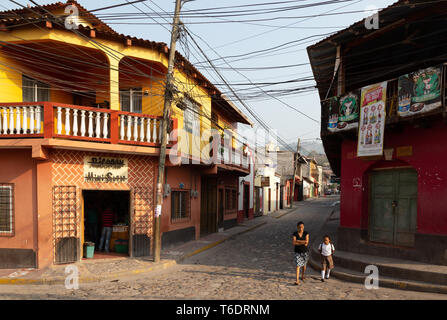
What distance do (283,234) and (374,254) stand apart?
321 inches

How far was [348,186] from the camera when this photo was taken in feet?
34.5

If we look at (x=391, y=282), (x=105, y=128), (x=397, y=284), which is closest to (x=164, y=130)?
(x=105, y=128)

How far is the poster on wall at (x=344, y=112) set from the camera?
976 cm

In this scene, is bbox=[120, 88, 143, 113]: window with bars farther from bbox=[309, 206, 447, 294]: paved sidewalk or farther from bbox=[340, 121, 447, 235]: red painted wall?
bbox=[309, 206, 447, 294]: paved sidewalk

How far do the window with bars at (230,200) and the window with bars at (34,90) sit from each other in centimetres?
1134

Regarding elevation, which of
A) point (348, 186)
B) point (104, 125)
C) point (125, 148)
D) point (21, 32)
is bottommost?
point (348, 186)

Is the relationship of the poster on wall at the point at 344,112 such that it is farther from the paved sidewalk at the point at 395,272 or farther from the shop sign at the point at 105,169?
the shop sign at the point at 105,169

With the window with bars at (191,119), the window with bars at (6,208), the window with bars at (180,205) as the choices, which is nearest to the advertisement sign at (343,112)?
the window with bars at (191,119)

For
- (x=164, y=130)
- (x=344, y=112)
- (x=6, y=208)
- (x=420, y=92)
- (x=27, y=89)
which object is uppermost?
(x=27, y=89)

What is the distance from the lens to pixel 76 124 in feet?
30.8

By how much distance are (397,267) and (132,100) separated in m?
10.3

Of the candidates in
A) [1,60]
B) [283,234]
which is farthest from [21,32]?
[283,234]

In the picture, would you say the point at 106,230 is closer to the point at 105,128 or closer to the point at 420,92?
the point at 105,128

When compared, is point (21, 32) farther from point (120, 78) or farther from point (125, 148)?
point (125, 148)
